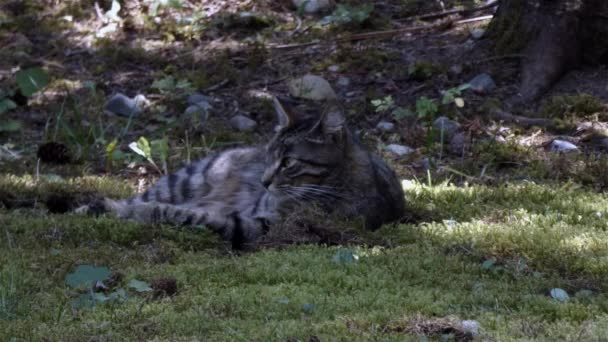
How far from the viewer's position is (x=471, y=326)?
3578 mm

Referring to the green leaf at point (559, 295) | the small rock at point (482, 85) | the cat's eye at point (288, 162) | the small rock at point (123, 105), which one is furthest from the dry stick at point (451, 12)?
the green leaf at point (559, 295)

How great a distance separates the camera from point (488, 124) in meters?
7.67

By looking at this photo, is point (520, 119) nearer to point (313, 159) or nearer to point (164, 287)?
point (313, 159)

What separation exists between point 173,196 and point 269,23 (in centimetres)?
398

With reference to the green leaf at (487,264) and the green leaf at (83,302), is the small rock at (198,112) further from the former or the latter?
the green leaf at (83,302)

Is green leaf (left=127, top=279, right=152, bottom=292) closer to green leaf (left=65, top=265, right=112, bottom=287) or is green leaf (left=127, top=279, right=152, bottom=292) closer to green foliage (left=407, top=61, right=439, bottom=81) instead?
green leaf (left=65, top=265, right=112, bottom=287)

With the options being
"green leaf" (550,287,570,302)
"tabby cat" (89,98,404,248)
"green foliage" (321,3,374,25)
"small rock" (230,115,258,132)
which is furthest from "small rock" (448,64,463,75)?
"green leaf" (550,287,570,302)

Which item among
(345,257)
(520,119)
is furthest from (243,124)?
(345,257)

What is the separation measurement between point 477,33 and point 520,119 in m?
1.53

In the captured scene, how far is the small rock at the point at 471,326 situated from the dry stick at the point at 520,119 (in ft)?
13.7

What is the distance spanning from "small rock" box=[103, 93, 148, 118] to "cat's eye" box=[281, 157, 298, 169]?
3.03 m

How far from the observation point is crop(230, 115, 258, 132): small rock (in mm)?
8148

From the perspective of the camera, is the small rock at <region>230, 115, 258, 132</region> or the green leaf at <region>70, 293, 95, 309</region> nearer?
the green leaf at <region>70, 293, 95, 309</region>

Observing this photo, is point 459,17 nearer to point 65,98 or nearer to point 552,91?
point 552,91
